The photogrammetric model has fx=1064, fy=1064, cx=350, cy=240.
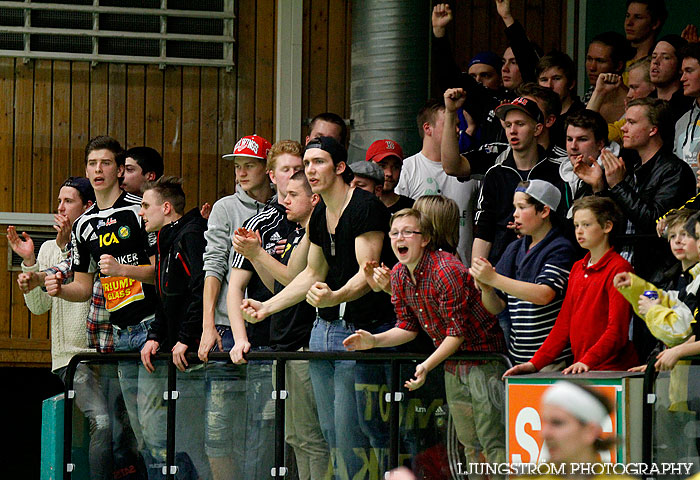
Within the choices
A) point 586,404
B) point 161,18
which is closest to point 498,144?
point 586,404

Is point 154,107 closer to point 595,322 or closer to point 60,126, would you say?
point 60,126

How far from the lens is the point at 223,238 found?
6.06 meters

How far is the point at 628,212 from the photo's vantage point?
497 cm

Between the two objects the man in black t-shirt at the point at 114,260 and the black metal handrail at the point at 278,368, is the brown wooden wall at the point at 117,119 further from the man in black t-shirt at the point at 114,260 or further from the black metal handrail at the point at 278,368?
the black metal handrail at the point at 278,368

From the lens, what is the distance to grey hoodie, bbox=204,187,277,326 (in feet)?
19.7

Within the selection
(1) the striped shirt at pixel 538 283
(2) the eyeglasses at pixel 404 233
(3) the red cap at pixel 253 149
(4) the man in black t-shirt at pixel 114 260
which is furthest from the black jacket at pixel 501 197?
(4) the man in black t-shirt at pixel 114 260

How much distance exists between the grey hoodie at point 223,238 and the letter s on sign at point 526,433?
1972mm

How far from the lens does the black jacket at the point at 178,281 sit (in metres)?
6.16

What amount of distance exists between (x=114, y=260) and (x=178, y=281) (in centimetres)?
39

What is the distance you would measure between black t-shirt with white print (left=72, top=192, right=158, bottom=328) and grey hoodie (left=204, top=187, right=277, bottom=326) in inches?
22.2

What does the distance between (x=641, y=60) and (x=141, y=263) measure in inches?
127

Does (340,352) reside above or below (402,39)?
below

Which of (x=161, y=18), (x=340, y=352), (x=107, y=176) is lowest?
(x=340, y=352)

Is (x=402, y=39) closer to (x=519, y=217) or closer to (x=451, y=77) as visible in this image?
(x=451, y=77)
